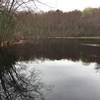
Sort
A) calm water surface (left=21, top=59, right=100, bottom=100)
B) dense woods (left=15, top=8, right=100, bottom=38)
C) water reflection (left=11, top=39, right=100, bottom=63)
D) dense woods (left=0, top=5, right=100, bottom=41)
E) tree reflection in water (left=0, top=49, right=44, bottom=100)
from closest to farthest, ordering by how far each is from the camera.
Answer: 1. tree reflection in water (left=0, top=49, right=44, bottom=100)
2. calm water surface (left=21, top=59, right=100, bottom=100)
3. water reflection (left=11, top=39, right=100, bottom=63)
4. dense woods (left=0, top=5, right=100, bottom=41)
5. dense woods (left=15, top=8, right=100, bottom=38)

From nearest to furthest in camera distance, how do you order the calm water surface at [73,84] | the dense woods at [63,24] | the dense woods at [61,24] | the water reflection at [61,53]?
the calm water surface at [73,84] < the water reflection at [61,53] < the dense woods at [61,24] < the dense woods at [63,24]

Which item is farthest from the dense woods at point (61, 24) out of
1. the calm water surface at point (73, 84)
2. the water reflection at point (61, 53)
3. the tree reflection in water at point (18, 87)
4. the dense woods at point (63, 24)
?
the tree reflection in water at point (18, 87)

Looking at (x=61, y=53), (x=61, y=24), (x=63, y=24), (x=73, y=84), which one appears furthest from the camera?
(x=61, y=24)

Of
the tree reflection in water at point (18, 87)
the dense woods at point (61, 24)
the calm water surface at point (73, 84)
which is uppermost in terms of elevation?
the dense woods at point (61, 24)

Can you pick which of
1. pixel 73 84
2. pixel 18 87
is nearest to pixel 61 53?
pixel 73 84

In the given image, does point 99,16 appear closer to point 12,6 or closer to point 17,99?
point 12,6

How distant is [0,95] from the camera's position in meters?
5.25

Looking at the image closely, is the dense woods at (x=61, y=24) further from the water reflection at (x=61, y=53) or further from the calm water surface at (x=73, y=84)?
the calm water surface at (x=73, y=84)

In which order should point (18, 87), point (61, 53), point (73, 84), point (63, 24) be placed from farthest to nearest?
point (63, 24), point (61, 53), point (73, 84), point (18, 87)

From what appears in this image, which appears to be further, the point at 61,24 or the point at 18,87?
the point at 61,24

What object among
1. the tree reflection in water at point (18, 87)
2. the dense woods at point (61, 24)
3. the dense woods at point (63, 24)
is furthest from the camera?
the dense woods at point (63, 24)

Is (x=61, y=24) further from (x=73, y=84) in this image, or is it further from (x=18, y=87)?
(x=18, y=87)

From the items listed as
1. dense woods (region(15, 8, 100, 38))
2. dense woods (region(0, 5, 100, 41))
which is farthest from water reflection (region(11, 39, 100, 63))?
dense woods (region(15, 8, 100, 38))

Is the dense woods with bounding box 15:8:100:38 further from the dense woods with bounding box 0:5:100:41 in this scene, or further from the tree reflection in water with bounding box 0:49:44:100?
the tree reflection in water with bounding box 0:49:44:100
